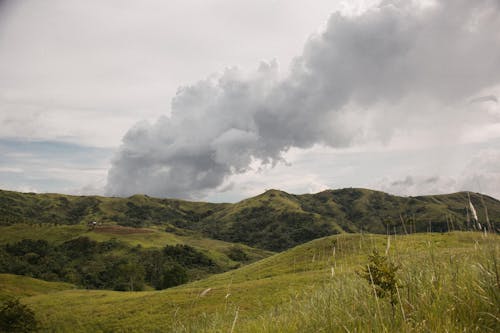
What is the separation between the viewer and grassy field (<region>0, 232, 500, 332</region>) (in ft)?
17.3

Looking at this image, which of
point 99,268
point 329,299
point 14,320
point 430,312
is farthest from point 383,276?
point 99,268

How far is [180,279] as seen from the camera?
427 ft

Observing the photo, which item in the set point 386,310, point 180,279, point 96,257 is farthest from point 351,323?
point 96,257

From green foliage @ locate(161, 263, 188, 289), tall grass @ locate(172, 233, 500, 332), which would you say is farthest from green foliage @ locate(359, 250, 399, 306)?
green foliage @ locate(161, 263, 188, 289)

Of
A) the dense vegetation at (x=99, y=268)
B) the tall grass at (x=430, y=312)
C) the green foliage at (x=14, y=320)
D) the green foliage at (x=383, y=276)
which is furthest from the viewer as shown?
the dense vegetation at (x=99, y=268)

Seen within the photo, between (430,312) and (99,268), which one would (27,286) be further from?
(430,312)

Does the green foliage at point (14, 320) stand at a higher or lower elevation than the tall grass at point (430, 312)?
lower

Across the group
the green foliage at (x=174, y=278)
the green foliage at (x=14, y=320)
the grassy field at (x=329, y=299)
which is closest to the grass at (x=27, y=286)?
the grassy field at (x=329, y=299)

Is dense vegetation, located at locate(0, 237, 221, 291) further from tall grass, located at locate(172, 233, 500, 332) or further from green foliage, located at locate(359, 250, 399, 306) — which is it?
green foliage, located at locate(359, 250, 399, 306)

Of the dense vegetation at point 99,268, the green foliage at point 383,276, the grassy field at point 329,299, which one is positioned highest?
the green foliage at point 383,276

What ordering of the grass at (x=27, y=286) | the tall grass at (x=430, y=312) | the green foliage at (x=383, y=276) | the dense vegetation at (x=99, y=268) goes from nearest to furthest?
the tall grass at (x=430, y=312) → the green foliage at (x=383, y=276) → the grass at (x=27, y=286) → the dense vegetation at (x=99, y=268)

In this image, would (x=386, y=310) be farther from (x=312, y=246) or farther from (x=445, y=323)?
(x=312, y=246)

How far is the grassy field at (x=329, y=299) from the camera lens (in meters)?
5.27

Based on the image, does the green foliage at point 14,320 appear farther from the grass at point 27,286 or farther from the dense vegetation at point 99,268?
the dense vegetation at point 99,268
